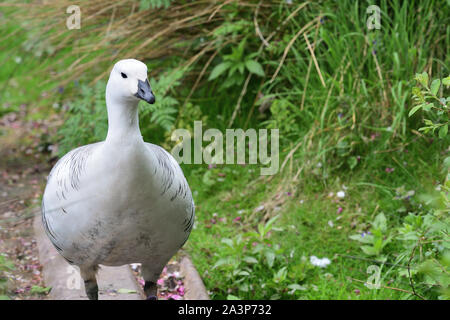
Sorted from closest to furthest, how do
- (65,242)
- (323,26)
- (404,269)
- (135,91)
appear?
1. (135,91)
2. (65,242)
3. (404,269)
4. (323,26)

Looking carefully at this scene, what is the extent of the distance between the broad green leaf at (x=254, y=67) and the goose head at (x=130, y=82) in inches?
78.2

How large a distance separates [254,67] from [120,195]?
213 cm

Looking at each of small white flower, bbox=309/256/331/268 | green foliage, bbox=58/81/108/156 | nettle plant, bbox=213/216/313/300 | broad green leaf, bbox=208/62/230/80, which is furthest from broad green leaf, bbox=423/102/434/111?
green foliage, bbox=58/81/108/156

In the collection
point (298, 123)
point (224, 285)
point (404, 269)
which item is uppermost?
point (298, 123)

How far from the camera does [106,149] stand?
1638mm

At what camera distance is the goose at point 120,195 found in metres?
1.62

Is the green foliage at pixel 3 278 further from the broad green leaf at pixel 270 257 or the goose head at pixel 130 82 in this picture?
the broad green leaf at pixel 270 257

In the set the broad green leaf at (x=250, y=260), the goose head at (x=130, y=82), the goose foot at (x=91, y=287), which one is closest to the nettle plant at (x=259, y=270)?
the broad green leaf at (x=250, y=260)

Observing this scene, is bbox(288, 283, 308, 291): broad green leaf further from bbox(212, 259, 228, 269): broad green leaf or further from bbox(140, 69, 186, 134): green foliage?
bbox(140, 69, 186, 134): green foliage

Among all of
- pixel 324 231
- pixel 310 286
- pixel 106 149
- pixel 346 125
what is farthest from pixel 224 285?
pixel 106 149

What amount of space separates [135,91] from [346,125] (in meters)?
1.83

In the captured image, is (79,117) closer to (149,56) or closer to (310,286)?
(149,56)

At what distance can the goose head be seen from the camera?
1562 millimetres

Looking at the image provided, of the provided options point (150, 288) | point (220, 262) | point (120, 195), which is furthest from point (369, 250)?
point (120, 195)
